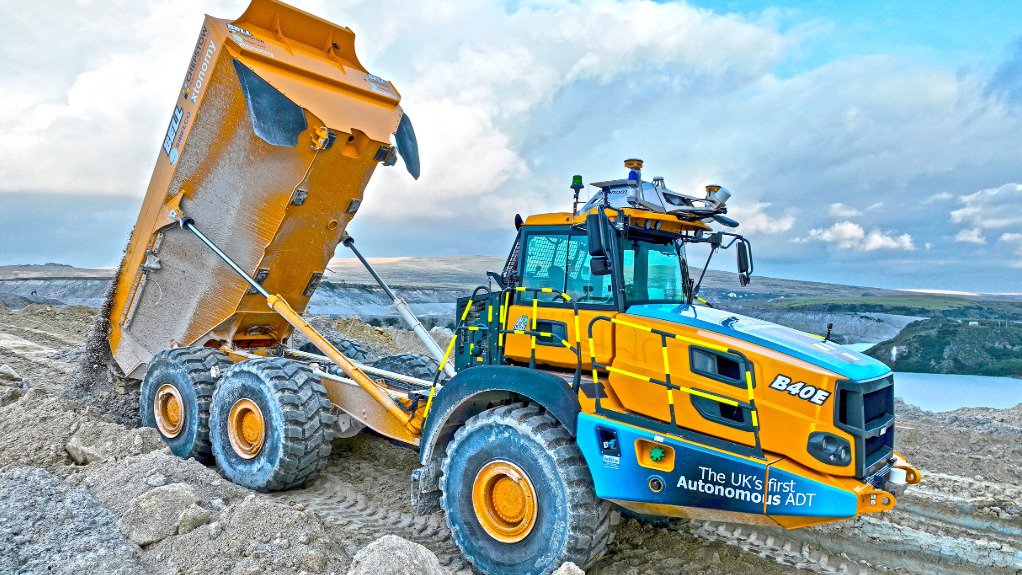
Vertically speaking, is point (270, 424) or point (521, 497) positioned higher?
point (270, 424)

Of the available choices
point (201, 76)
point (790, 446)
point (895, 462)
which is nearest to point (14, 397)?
point (201, 76)

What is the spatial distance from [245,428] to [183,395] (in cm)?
100

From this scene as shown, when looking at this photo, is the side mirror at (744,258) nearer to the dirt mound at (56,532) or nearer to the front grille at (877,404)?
the front grille at (877,404)

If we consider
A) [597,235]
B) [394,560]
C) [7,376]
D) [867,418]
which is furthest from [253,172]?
[7,376]

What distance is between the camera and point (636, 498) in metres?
3.94

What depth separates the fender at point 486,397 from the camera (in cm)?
420

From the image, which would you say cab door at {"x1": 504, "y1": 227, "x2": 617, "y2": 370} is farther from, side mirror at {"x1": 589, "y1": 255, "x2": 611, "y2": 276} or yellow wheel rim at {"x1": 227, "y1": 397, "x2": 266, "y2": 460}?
yellow wheel rim at {"x1": 227, "y1": 397, "x2": 266, "y2": 460}

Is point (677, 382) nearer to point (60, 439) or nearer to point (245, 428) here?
point (245, 428)

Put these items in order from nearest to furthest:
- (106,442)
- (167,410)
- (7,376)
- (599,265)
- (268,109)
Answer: (599,265)
(268,109)
(106,442)
(167,410)
(7,376)

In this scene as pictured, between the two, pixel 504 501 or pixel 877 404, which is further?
pixel 504 501

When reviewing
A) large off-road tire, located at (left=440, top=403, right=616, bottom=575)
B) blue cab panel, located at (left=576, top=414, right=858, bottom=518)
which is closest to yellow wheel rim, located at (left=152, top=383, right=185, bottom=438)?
large off-road tire, located at (left=440, top=403, right=616, bottom=575)

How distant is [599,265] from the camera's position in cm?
416

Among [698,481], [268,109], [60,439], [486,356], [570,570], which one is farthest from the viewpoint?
[60,439]

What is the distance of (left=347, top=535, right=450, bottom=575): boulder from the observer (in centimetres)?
337
